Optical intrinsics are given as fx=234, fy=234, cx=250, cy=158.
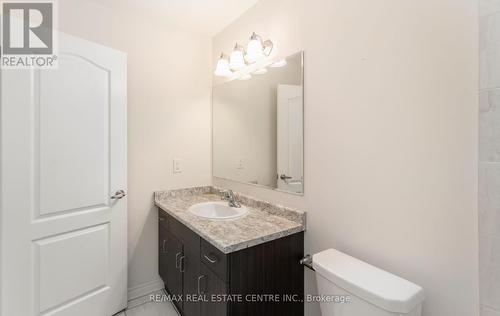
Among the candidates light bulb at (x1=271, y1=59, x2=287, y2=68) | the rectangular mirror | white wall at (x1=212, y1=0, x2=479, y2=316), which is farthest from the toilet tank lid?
light bulb at (x1=271, y1=59, x2=287, y2=68)

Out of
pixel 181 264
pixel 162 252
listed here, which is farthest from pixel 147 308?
pixel 181 264

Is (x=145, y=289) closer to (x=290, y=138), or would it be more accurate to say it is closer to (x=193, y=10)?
(x=290, y=138)

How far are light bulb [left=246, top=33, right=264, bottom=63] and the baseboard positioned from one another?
1.98 meters

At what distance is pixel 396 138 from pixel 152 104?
5.77ft

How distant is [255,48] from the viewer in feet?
5.27

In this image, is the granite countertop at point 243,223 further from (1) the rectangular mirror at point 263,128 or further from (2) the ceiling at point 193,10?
(2) the ceiling at point 193,10

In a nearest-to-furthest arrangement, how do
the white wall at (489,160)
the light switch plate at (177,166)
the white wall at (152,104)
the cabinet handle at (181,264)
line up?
the white wall at (489,160) → the cabinet handle at (181,264) → the white wall at (152,104) → the light switch plate at (177,166)

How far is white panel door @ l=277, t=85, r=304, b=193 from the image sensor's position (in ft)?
4.76

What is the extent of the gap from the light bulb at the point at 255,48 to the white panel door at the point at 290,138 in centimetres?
27

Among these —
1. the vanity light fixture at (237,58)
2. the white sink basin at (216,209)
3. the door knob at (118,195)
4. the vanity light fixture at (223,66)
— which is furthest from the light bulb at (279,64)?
the door knob at (118,195)

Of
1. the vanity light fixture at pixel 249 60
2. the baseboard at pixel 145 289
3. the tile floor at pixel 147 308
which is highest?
the vanity light fixture at pixel 249 60

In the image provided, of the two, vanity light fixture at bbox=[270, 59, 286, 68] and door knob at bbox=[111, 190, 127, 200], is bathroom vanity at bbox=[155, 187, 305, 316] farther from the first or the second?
vanity light fixture at bbox=[270, 59, 286, 68]

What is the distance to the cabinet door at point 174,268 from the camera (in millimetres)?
1604

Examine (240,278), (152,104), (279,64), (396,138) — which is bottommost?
(240,278)
